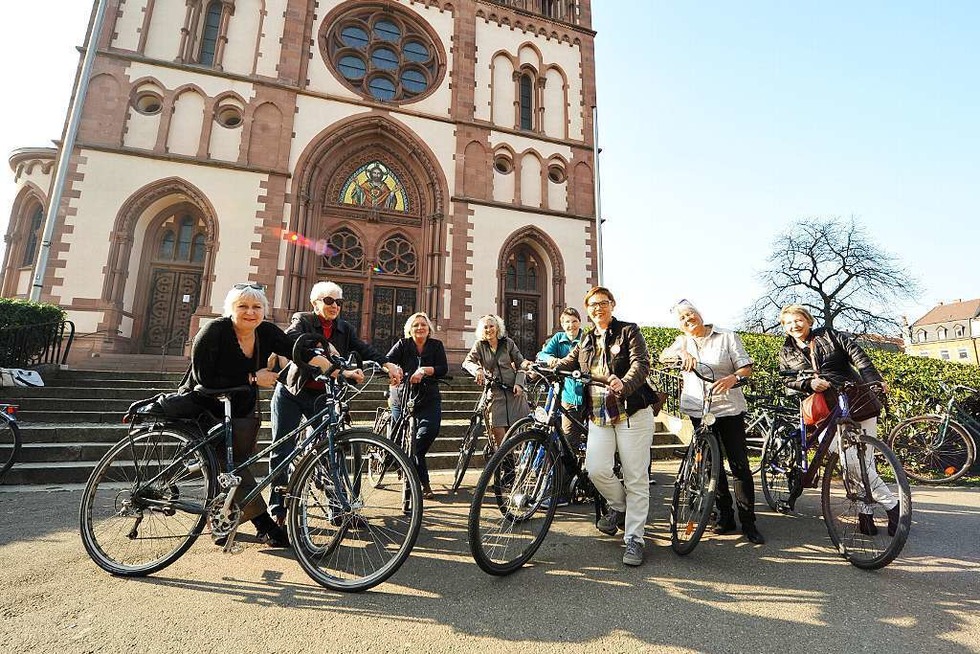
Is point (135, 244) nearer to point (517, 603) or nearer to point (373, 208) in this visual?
point (373, 208)

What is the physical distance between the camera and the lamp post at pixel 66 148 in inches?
430

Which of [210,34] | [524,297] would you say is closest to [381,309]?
[524,297]

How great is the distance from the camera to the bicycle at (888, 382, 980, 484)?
5305 mm

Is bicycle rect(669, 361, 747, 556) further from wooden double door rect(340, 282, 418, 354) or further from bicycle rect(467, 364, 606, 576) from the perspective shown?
wooden double door rect(340, 282, 418, 354)

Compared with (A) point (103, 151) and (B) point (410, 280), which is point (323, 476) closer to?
(B) point (410, 280)

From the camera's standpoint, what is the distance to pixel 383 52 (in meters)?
16.4

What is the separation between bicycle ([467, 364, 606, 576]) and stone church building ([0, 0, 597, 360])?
1118 cm

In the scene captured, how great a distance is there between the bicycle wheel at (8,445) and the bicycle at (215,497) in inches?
120

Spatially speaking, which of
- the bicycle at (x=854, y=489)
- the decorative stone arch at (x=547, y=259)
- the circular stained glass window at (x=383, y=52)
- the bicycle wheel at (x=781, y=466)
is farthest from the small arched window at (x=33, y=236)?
the bicycle at (x=854, y=489)

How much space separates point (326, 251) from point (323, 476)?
13080mm

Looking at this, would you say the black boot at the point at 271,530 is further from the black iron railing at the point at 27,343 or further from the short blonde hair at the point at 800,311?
the black iron railing at the point at 27,343

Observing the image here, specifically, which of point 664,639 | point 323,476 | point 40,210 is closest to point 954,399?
point 664,639

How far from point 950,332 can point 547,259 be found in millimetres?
61771

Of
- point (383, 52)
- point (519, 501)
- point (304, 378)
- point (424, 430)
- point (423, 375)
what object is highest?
Result: point (383, 52)
